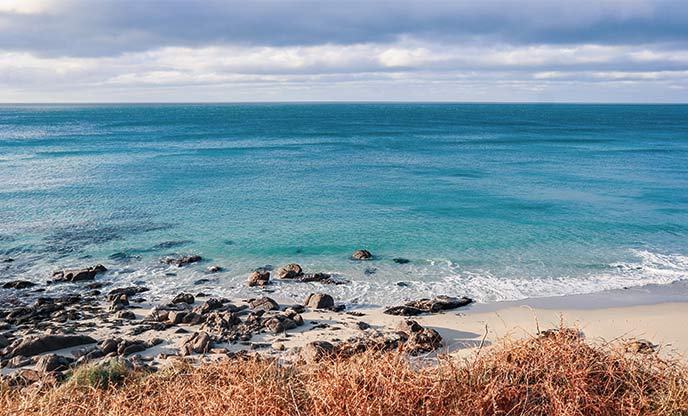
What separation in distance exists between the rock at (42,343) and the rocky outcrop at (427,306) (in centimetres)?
929

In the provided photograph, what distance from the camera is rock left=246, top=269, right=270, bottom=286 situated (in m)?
20.0

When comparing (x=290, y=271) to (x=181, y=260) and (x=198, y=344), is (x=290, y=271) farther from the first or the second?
(x=198, y=344)

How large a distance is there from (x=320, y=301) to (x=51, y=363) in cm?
796

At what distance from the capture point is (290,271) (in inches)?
822

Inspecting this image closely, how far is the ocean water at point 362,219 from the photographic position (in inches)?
828

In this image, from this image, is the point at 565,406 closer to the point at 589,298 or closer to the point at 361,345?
the point at 361,345

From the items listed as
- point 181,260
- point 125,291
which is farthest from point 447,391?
point 181,260

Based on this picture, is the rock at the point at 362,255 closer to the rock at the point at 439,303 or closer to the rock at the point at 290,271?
the rock at the point at 290,271

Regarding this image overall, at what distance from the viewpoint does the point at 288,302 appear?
18.5 m

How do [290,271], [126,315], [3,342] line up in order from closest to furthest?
[3,342], [126,315], [290,271]

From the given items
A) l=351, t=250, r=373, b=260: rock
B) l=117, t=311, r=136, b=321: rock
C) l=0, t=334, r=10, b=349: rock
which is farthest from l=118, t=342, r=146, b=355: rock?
l=351, t=250, r=373, b=260: rock

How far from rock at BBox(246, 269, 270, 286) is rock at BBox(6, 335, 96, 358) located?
658cm

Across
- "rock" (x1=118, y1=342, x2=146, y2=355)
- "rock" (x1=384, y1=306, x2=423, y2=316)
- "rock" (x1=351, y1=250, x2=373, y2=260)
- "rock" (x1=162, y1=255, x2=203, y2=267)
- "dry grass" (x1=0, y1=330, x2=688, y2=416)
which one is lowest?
"rock" (x1=384, y1=306, x2=423, y2=316)

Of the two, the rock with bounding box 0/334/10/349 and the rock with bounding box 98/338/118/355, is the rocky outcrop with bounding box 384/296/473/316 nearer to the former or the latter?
the rock with bounding box 98/338/118/355
